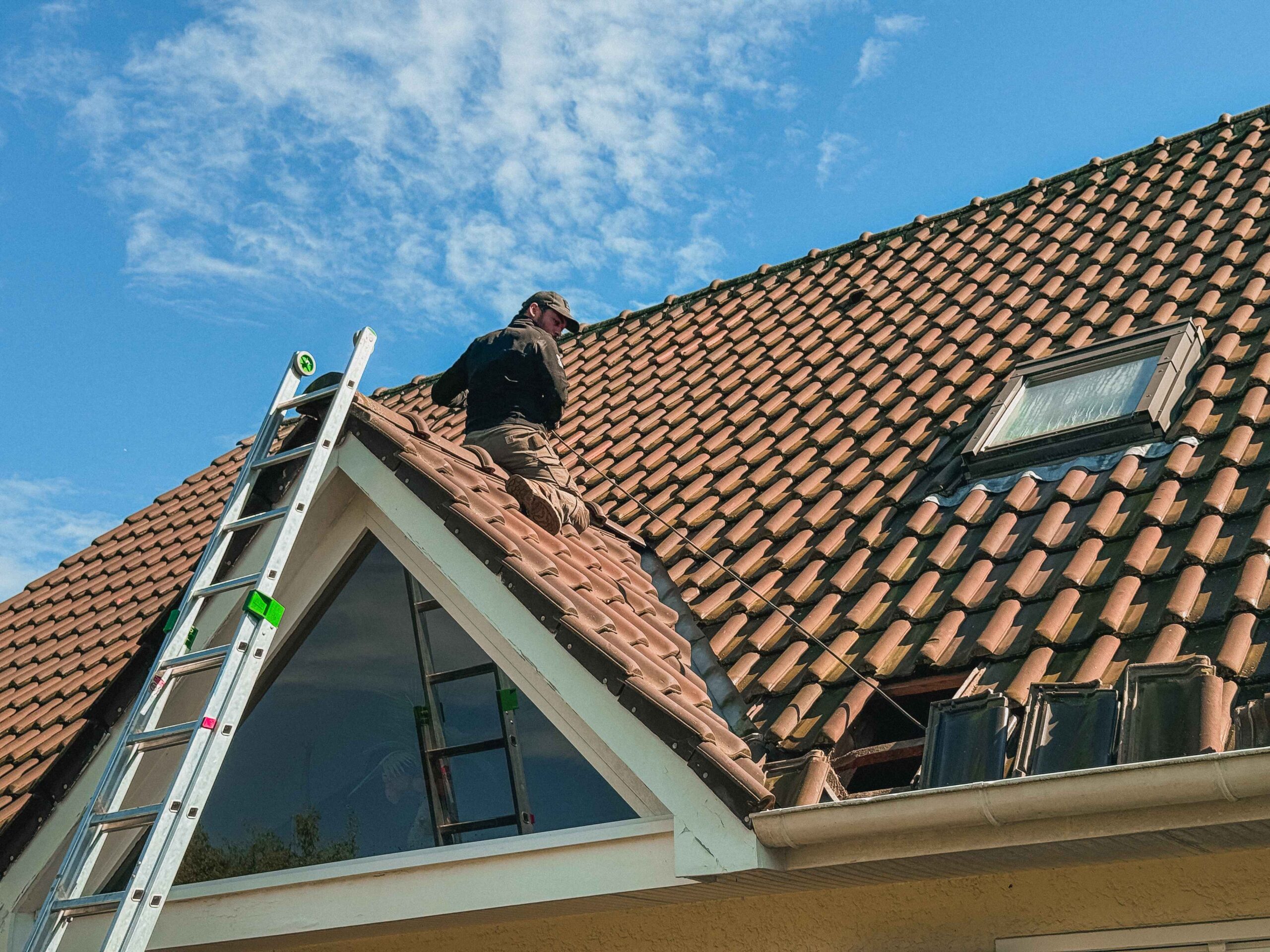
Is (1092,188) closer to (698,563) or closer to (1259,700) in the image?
(698,563)

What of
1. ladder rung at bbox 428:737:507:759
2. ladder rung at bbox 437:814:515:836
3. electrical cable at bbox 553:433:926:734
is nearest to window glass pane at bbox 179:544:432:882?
ladder rung at bbox 428:737:507:759

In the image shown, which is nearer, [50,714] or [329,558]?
[329,558]

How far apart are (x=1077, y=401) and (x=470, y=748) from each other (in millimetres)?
3374

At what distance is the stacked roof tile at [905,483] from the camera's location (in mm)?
4570

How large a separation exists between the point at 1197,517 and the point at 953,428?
185cm

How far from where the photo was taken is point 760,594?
5.72 metres

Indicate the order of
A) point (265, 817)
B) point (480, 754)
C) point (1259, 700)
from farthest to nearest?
point (265, 817) → point (480, 754) → point (1259, 700)

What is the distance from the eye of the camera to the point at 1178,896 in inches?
146

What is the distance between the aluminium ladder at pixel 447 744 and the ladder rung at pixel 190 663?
85 centimetres

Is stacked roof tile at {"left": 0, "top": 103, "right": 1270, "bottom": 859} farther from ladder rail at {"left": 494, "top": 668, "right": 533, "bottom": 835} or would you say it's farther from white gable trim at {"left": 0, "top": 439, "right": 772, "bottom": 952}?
ladder rail at {"left": 494, "top": 668, "right": 533, "bottom": 835}

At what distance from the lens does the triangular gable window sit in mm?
4984

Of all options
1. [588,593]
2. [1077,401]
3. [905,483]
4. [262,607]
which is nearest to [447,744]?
[588,593]

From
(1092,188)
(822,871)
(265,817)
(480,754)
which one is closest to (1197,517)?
(822,871)

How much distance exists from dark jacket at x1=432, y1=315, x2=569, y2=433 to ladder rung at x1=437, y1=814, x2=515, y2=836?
226 centimetres
